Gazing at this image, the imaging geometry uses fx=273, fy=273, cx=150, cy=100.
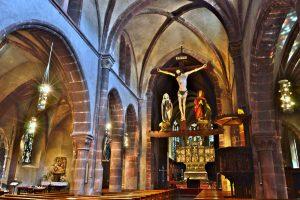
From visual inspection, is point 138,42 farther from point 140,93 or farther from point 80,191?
point 80,191

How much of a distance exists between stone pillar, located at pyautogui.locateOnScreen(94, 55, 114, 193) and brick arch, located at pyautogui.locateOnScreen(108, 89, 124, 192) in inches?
67.5

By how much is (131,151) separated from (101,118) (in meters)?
5.15

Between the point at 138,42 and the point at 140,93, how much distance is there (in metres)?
2.98

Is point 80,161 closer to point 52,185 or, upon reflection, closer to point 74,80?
point 74,80

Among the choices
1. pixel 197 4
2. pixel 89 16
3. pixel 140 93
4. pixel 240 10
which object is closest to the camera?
pixel 240 10

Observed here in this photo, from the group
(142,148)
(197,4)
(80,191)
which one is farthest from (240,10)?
(142,148)

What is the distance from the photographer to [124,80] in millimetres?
13711

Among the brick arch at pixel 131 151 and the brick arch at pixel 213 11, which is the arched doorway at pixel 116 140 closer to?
the brick arch at pixel 131 151

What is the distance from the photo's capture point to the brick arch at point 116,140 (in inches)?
460

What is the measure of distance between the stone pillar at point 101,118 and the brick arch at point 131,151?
14.2 feet

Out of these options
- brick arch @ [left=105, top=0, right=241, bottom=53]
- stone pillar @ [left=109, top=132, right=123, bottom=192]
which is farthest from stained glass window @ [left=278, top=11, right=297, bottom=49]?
stone pillar @ [left=109, top=132, right=123, bottom=192]

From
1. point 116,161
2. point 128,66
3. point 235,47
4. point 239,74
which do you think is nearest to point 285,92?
point 239,74

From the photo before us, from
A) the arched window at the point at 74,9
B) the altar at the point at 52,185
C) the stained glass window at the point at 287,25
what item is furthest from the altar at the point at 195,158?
the arched window at the point at 74,9

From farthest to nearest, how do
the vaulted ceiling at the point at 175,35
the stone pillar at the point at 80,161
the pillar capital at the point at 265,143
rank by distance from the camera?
the vaulted ceiling at the point at 175,35, the stone pillar at the point at 80,161, the pillar capital at the point at 265,143
